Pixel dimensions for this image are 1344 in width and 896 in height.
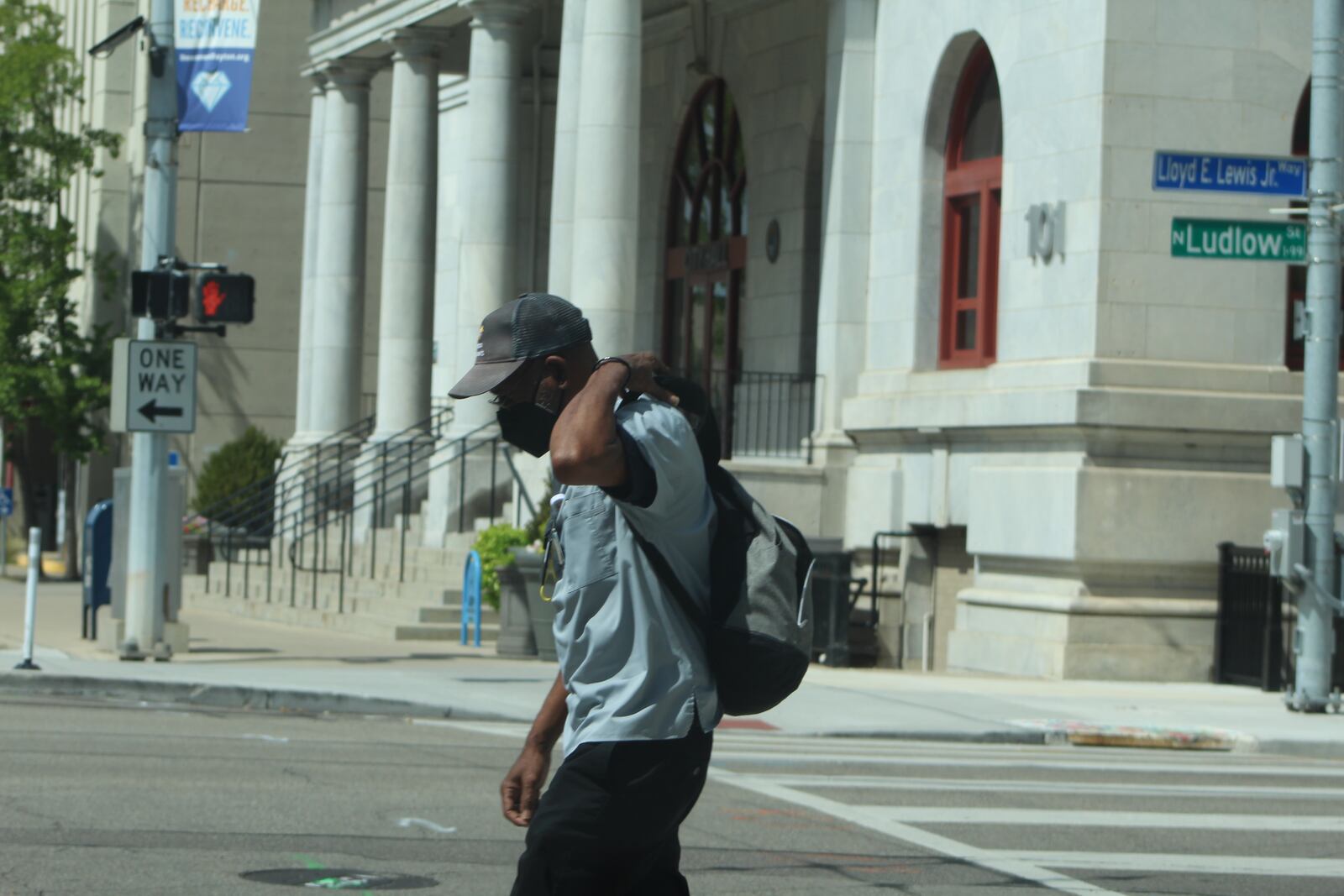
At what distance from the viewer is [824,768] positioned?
12578 mm

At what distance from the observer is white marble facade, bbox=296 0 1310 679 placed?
19.6 metres

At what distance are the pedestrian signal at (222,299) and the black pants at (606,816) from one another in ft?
44.3

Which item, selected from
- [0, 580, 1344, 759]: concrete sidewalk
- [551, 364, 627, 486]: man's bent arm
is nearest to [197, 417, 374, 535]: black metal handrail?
[0, 580, 1344, 759]: concrete sidewalk

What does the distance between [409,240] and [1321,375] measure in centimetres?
1748

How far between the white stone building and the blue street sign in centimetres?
345

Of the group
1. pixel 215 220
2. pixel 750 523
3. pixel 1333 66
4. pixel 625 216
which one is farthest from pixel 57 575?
pixel 750 523

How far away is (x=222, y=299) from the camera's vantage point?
1770 centimetres

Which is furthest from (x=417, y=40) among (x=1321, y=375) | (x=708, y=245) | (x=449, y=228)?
(x=1321, y=375)

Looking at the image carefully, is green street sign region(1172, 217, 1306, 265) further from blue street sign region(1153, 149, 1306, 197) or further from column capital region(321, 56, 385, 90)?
column capital region(321, 56, 385, 90)

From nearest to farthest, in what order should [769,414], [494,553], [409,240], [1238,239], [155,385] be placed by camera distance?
[1238,239] → [155,385] → [494,553] → [769,414] → [409,240]

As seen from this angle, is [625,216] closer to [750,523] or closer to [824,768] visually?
[824,768]

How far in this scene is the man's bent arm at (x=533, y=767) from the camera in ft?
16.1

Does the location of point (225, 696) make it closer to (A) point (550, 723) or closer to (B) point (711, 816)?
(B) point (711, 816)

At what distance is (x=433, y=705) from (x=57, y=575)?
24.9 meters
